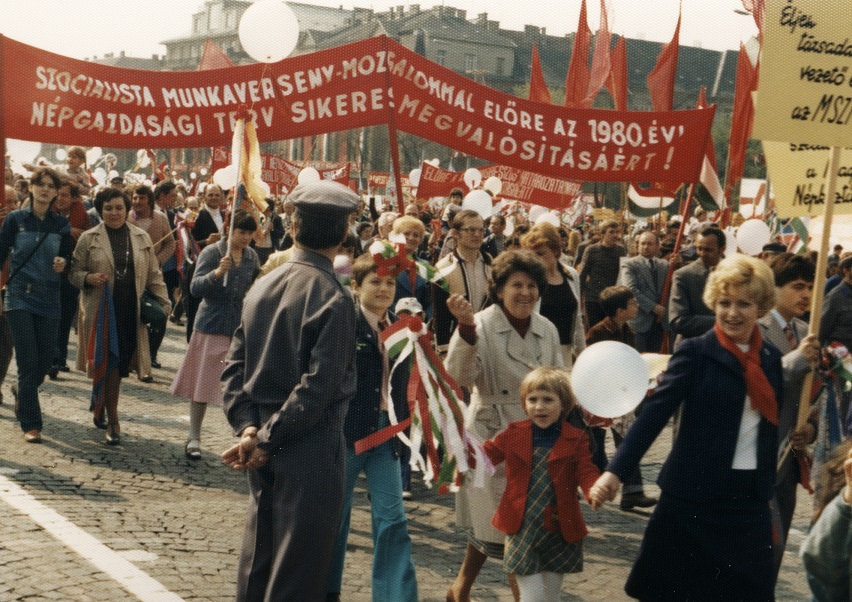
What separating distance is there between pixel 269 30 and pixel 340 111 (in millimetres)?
661

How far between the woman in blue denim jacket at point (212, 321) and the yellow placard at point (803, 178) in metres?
3.89

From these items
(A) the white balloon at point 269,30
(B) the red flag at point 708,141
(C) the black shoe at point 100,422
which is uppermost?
(B) the red flag at point 708,141

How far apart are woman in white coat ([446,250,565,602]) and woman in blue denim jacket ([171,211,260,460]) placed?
121 inches

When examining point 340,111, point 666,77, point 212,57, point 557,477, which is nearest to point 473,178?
point 212,57

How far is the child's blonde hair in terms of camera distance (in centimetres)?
532

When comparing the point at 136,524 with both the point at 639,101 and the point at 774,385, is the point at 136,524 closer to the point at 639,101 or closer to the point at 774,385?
the point at 774,385

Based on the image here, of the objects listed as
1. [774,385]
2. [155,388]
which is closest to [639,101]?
Answer: [155,388]

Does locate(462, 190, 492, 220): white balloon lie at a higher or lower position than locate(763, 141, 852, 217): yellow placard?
higher

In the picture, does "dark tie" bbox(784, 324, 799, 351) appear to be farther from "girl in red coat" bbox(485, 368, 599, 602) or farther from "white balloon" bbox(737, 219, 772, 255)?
"white balloon" bbox(737, 219, 772, 255)

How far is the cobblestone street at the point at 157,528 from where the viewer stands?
19.4 feet

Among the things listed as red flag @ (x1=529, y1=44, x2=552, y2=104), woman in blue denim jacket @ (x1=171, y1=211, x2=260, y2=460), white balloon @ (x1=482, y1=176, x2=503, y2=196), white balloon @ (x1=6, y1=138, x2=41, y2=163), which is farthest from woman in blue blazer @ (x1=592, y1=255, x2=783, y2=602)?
white balloon @ (x1=482, y1=176, x2=503, y2=196)

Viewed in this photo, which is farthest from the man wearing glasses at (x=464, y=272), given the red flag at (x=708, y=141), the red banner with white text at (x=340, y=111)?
the red flag at (x=708, y=141)

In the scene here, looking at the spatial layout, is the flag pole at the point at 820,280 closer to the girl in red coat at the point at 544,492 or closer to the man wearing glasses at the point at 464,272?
the girl in red coat at the point at 544,492

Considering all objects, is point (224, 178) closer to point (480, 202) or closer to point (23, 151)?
point (480, 202)
